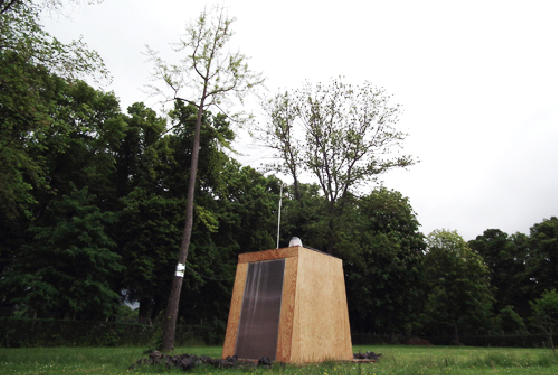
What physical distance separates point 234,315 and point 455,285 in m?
34.7

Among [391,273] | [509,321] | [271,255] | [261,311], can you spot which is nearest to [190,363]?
[261,311]

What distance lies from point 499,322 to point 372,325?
1479 centimetres

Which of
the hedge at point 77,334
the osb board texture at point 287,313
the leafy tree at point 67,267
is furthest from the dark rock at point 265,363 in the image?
the leafy tree at point 67,267

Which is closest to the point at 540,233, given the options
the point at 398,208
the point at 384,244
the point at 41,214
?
the point at 398,208

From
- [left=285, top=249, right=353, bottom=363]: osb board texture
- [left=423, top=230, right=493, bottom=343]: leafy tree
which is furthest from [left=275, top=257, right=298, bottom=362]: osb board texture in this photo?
[left=423, top=230, right=493, bottom=343]: leafy tree

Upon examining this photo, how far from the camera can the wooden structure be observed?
10586 millimetres

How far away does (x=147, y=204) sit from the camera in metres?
23.8

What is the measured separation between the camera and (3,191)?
505 inches

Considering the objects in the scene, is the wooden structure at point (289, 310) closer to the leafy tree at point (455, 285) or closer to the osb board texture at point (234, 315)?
the osb board texture at point (234, 315)

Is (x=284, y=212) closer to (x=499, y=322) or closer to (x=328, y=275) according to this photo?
(x=328, y=275)

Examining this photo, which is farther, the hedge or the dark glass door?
the hedge

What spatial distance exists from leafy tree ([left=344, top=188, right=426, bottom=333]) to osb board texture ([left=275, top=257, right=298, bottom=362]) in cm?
2157

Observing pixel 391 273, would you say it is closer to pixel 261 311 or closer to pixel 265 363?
pixel 261 311

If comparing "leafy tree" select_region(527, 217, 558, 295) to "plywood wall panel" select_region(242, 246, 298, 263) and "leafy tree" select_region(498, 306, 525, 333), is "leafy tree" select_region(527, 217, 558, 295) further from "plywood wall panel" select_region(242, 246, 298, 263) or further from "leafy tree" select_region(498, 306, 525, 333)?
"plywood wall panel" select_region(242, 246, 298, 263)
